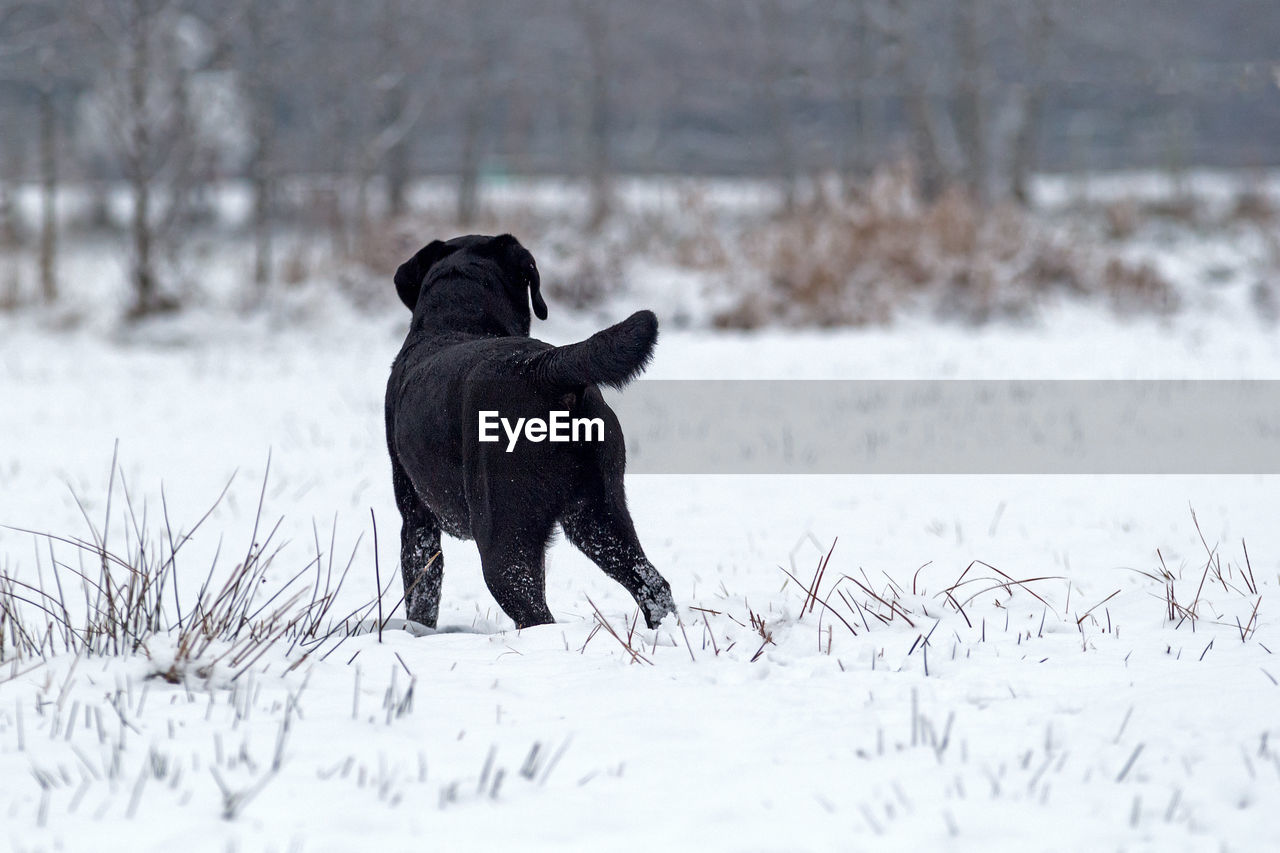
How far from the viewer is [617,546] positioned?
3.21m

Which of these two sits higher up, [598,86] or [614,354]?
[598,86]

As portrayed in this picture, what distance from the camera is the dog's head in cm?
391

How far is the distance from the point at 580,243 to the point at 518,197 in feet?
18.6

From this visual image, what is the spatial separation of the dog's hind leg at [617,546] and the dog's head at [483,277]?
97 cm

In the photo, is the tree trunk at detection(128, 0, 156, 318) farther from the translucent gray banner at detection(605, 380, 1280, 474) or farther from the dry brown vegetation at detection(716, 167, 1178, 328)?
the translucent gray banner at detection(605, 380, 1280, 474)

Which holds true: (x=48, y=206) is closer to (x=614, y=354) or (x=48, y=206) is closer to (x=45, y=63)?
(x=45, y=63)

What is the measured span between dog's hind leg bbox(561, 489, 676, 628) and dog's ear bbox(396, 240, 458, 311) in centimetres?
135

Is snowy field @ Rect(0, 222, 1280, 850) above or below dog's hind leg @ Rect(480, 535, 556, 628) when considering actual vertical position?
below

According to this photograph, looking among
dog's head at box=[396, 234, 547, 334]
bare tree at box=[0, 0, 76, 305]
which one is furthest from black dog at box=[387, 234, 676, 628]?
bare tree at box=[0, 0, 76, 305]

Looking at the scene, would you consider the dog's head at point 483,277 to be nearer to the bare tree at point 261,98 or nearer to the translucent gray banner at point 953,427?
the translucent gray banner at point 953,427

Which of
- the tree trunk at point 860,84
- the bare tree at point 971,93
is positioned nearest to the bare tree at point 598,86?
the tree trunk at point 860,84

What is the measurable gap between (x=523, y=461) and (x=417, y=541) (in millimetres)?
891

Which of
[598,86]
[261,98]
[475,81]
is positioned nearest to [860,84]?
[598,86]

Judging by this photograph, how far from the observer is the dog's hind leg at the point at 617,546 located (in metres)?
3.18
